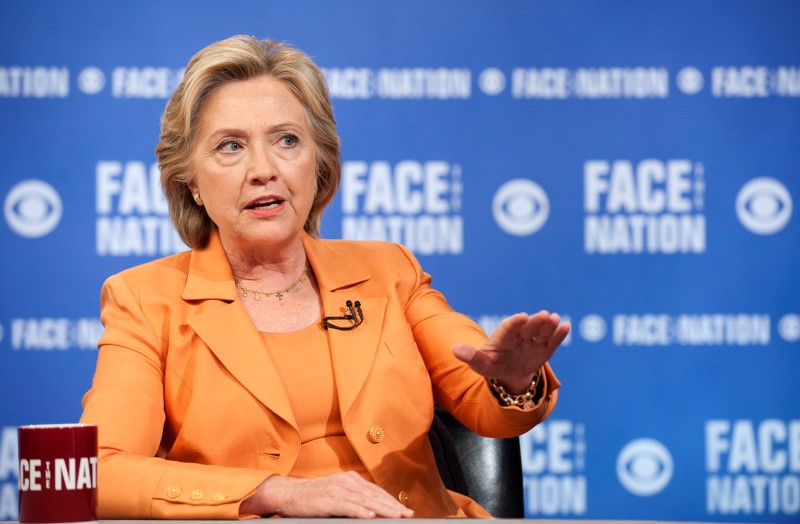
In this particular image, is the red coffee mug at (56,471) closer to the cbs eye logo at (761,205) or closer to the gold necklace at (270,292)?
the gold necklace at (270,292)

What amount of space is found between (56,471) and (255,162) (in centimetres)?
103

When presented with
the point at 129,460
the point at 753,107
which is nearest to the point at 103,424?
the point at 129,460

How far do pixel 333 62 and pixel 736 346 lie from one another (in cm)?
185

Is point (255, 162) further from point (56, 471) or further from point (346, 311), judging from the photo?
point (56, 471)

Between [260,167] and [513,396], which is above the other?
[260,167]

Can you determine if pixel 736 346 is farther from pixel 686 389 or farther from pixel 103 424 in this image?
pixel 103 424

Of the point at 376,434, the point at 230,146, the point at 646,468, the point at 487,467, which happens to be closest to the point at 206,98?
the point at 230,146

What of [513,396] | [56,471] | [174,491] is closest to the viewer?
[56,471]

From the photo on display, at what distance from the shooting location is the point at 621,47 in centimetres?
399

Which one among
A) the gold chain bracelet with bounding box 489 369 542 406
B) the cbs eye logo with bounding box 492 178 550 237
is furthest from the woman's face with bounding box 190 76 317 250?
the cbs eye logo with bounding box 492 178 550 237

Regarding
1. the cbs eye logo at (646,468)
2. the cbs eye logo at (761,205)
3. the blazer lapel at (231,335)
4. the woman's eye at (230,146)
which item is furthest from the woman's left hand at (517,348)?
the cbs eye logo at (761,205)

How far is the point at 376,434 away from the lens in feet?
7.29

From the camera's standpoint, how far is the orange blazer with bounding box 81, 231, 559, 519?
82.4 inches

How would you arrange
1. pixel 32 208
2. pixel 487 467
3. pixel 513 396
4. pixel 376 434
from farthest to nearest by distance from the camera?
pixel 32 208, pixel 487 467, pixel 376 434, pixel 513 396
